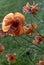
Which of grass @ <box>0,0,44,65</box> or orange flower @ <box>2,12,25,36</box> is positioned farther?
grass @ <box>0,0,44,65</box>

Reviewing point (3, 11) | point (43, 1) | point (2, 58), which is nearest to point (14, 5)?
point (3, 11)

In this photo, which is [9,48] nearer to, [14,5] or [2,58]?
[2,58]

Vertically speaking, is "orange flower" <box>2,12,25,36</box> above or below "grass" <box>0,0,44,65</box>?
above

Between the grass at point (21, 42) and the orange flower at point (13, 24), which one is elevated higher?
the orange flower at point (13, 24)

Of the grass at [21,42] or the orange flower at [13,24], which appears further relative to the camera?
the grass at [21,42]

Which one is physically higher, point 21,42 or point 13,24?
point 13,24
